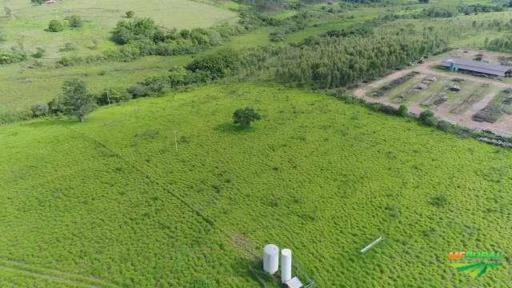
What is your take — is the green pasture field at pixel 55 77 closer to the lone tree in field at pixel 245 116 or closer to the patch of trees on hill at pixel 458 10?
the lone tree in field at pixel 245 116

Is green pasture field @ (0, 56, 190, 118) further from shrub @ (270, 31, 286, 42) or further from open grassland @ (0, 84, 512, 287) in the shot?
shrub @ (270, 31, 286, 42)

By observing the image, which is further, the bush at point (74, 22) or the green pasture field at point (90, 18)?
the bush at point (74, 22)

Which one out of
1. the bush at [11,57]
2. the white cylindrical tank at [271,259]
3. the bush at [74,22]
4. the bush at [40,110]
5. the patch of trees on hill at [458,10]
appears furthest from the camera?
the patch of trees on hill at [458,10]

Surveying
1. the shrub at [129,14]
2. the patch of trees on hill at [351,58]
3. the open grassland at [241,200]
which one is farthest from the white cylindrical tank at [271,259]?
the shrub at [129,14]

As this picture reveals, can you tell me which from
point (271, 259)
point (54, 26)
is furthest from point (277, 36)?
point (271, 259)

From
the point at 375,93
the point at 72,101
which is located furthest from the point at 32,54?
the point at 375,93

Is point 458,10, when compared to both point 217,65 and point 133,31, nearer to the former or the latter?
point 217,65

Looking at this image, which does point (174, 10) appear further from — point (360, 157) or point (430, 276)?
point (430, 276)
